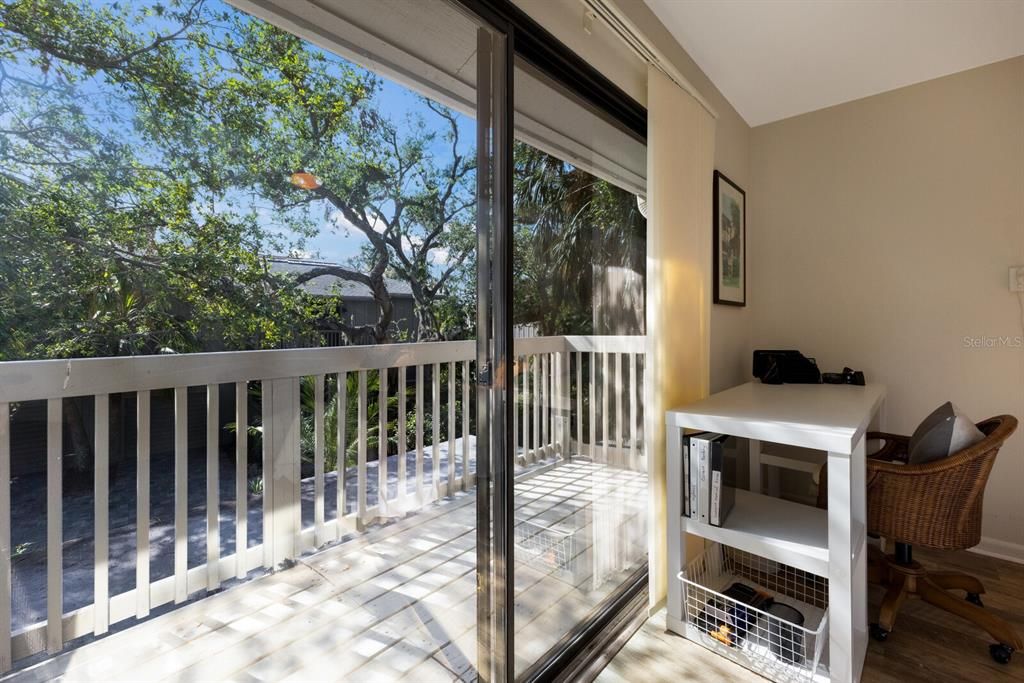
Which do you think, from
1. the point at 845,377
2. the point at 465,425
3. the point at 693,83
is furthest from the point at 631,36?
the point at 845,377

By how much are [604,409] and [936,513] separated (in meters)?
Result: 1.18

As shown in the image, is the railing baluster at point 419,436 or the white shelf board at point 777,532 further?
the white shelf board at point 777,532

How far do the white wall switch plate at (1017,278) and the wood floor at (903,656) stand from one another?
136cm

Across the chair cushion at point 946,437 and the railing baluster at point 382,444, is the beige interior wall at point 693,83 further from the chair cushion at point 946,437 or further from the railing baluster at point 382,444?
the railing baluster at point 382,444

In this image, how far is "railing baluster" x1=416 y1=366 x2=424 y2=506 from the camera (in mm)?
1165

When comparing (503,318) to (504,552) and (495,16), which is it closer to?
(504,552)

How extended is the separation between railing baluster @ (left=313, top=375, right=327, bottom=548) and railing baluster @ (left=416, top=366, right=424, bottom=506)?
0.24 metres

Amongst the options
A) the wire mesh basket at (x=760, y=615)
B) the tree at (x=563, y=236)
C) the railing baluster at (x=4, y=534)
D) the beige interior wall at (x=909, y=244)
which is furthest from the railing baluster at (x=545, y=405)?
the beige interior wall at (x=909, y=244)

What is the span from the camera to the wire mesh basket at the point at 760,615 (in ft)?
5.03

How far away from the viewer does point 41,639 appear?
0.68 meters

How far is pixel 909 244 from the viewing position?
8.18ft

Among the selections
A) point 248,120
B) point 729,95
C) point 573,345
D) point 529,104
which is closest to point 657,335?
point 573,345

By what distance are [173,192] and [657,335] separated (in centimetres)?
155

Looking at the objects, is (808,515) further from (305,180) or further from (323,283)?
(305,180)
